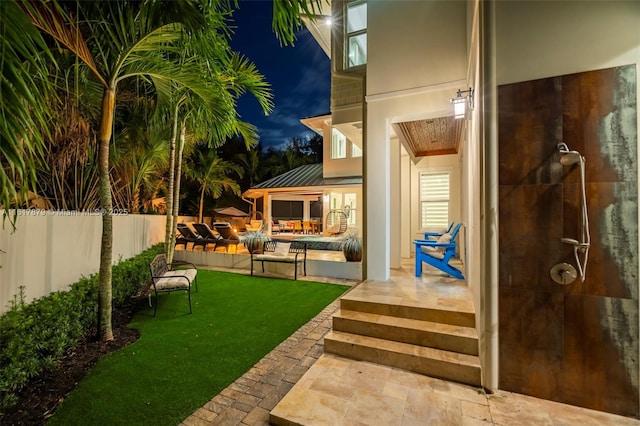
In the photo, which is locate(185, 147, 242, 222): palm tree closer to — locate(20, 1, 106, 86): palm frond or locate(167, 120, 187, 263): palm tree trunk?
locate(167, 120, 187, 263): palm tree trunk

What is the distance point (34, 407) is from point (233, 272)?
6.14m

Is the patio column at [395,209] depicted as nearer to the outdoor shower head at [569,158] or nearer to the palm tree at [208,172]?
the outdoor shower head at [569,158]

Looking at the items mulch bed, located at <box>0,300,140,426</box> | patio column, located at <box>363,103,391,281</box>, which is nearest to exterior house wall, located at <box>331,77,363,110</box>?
patio column, located at <box>363,103,391,281</box>

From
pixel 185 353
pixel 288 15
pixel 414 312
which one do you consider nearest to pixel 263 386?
pixel 185 353

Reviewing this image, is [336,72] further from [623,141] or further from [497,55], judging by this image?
[623,141]

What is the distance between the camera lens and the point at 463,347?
10.6 feet

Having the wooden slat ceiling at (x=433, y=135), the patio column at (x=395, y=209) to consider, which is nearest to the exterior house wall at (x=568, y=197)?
the wooden slat ceiling at (x=433, y=135)

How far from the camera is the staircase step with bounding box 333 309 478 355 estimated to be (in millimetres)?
3256

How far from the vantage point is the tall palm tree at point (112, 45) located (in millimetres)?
3158

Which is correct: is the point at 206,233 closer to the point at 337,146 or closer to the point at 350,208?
the point at 350,208

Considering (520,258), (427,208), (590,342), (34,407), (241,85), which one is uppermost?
(241,85)

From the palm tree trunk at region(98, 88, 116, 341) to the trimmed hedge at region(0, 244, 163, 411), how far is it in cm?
24

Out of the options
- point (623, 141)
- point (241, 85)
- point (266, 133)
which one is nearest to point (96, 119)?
point (241, 85)

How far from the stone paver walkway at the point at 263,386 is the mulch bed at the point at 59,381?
1448 mm
